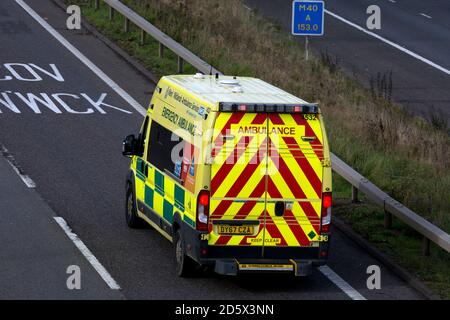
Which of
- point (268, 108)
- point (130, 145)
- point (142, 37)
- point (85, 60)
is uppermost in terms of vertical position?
point (142, 37)

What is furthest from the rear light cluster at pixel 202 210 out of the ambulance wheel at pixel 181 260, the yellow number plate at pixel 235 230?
the ambulance wheel at pixel 181 260

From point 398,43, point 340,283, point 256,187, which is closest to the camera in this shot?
point 256,187

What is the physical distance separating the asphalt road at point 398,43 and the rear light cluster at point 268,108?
1310cm

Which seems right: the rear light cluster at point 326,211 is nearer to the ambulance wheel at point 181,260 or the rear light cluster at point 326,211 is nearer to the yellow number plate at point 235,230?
the yellow number plate at point 235,230

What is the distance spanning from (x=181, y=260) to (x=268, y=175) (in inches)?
64.6

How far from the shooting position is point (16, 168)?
20.8 m

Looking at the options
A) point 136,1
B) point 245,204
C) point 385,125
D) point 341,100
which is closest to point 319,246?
point 245,204

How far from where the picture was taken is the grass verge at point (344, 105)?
18.6 meters

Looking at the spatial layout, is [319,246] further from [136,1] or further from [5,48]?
[136,1]

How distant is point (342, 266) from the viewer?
16.9 metres

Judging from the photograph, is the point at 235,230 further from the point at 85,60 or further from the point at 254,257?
the point at 85,60

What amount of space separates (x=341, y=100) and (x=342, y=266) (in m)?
10.7

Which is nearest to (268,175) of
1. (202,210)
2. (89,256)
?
(202,210)

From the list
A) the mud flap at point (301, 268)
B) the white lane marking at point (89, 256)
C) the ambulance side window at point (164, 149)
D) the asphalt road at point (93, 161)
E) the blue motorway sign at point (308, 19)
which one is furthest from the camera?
the blue motorway sign at point (308, 19)
